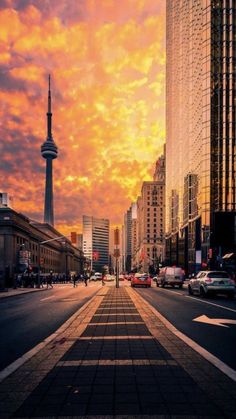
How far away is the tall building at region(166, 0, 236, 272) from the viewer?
3007 inches

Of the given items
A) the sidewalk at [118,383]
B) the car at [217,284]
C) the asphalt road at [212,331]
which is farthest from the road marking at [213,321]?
the car at [217,284]

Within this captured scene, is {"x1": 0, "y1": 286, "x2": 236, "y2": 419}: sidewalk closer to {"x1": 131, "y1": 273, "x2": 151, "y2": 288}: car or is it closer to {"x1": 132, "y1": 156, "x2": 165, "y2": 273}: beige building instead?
{"x1": 131, "y1": 273, "x2": 151, "y2": 288}: car

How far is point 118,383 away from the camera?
571 centimetres

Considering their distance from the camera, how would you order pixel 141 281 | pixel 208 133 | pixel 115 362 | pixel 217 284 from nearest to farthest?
pixel 115 362, pixel 217 284, pixel 141 281, pixel 208 133

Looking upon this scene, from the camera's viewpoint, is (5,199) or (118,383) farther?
(5,199)

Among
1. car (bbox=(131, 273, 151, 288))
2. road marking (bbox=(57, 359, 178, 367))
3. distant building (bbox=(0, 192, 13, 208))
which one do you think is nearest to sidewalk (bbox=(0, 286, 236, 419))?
road marking (bbox=(57, 359, 178, 367))

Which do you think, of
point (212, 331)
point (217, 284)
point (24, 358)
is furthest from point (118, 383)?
point (217, 284)

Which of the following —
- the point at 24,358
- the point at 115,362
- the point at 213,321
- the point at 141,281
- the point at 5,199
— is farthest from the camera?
the point at 5,199

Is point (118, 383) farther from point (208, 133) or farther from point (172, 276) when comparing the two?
point (208, 133)

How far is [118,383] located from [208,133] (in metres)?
78.7

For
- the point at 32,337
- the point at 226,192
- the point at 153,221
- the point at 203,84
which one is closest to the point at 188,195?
the point at 226,192

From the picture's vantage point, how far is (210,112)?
80.4 m

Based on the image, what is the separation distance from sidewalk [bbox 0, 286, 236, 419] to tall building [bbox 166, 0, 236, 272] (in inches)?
2376

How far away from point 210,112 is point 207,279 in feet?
207
